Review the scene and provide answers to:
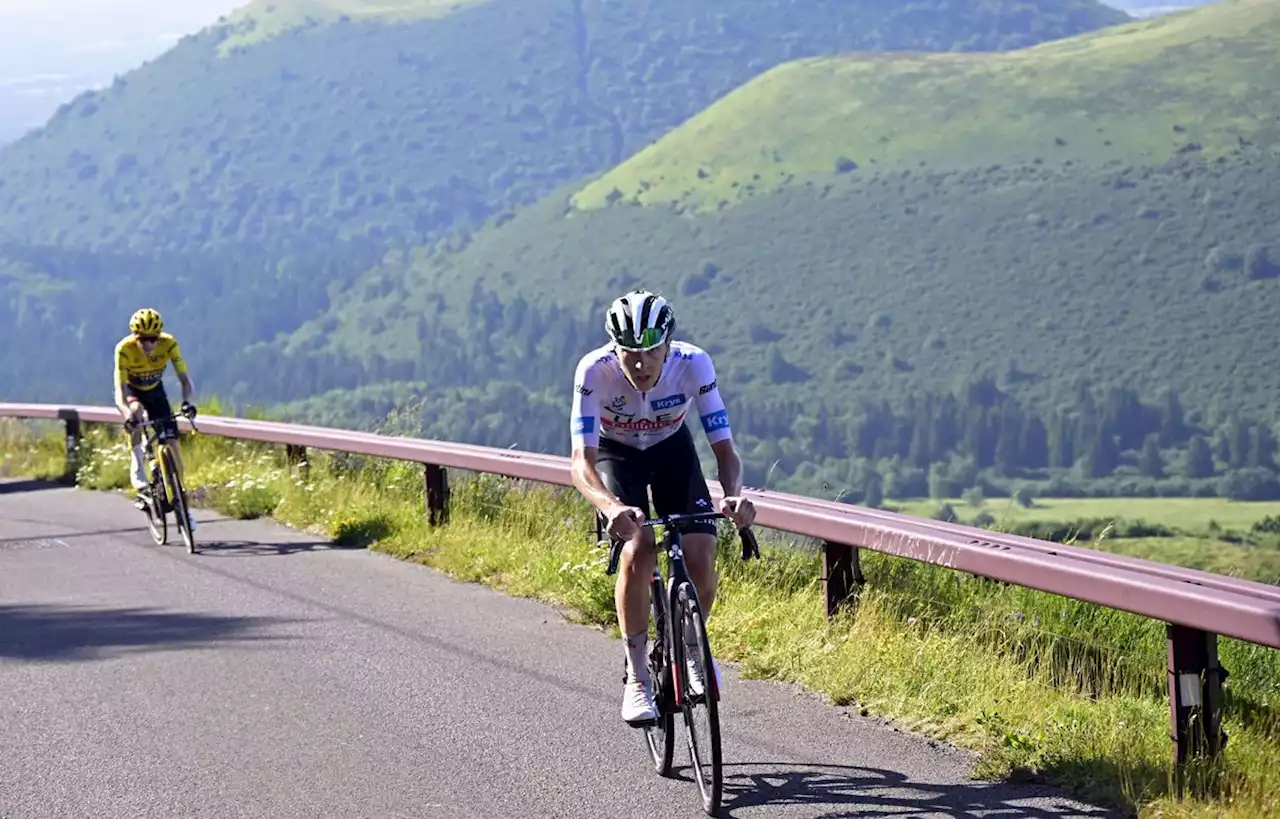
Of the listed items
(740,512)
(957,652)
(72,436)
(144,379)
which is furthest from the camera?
(72,436)

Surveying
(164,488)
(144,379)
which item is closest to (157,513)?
(164,488)

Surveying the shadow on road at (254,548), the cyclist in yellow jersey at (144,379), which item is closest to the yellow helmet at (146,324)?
the cyclist in yellow jersey at (144,379)

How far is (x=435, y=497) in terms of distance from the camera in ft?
41.1

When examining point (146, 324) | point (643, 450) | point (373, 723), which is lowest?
point (373, 723)

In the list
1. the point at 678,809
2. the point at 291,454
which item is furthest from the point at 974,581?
the point at 291,454

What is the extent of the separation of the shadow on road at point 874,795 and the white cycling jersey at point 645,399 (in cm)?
122

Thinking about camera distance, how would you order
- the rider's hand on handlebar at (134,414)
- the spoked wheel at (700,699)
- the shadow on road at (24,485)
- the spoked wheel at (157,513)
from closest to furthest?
the spoked wheel at (700,699)
the spoked wheel at (157,513)
the rider's hand on handlebar at (134,414)
the shadow on road at (24,485)

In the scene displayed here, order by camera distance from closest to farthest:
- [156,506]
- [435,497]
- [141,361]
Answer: [435,497], [156,506], [141,361]

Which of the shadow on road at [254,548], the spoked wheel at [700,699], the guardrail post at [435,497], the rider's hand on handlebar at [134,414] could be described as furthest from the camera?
the rider's hand on handlebar at [134,414]

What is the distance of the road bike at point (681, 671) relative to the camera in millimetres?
5559

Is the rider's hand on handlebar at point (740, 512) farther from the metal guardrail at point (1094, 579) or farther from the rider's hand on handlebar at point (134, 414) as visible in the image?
the rider's hand on handlebar at point (134, 414)

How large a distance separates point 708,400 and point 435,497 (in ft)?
21.2

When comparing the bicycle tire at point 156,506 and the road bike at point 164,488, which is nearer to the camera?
the road bike at point 164,488

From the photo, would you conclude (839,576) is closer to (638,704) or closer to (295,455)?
(638,704)
